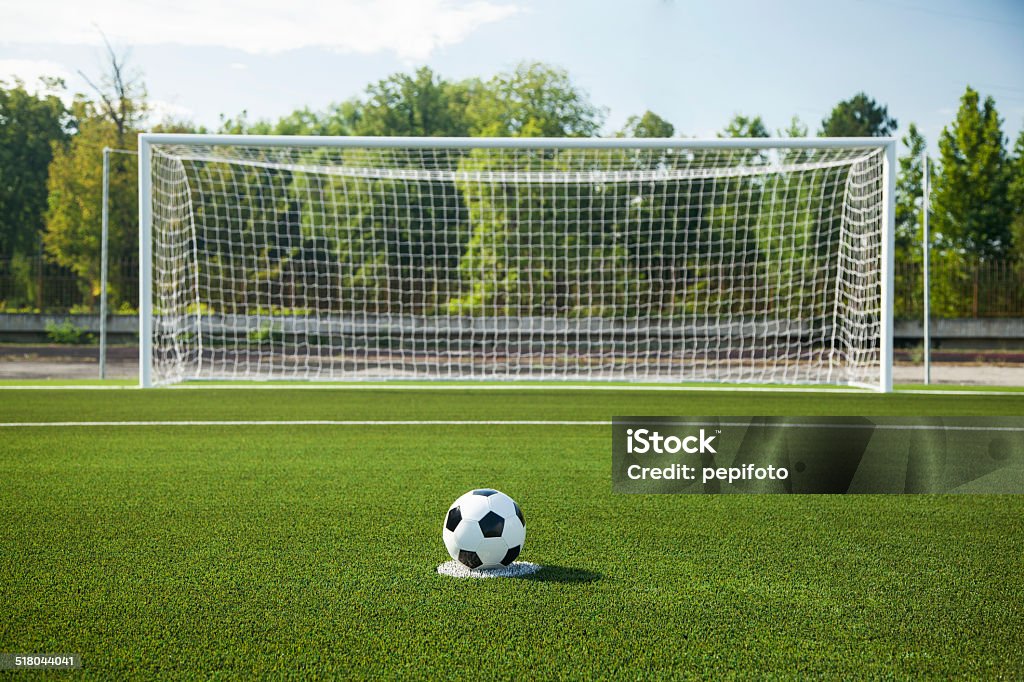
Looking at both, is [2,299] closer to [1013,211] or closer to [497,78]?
[497,78]

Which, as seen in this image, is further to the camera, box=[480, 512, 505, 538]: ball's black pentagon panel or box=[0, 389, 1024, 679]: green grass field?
box=[480, 512, 505, 538]: ball's black pentagon panel

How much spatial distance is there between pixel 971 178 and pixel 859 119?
13.4m

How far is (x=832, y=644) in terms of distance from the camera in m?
2.73

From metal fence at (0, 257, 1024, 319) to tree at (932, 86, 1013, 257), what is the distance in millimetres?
3201

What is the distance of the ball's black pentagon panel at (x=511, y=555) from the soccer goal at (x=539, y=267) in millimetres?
8658

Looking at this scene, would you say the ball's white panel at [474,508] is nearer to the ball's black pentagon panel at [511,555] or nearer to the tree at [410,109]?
the ball's black pentagon panel at [511,555]

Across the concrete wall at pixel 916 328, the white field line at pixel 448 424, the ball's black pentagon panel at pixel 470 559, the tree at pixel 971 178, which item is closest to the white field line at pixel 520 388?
the white field line at pixel 448 424

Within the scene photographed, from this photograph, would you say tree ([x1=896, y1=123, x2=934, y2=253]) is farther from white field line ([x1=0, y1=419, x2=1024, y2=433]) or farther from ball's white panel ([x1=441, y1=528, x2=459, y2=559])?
ball's white panel ([x1=441, y1=528, x2=459, y2=559])

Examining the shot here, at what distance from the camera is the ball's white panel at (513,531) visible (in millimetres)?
3412

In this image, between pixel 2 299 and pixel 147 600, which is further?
pixel 2 299

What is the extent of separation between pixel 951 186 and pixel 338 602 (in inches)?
1252

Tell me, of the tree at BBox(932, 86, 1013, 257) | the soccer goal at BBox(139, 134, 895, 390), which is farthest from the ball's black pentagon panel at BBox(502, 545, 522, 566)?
the tree at BBox(932, 86, 1013, 257)

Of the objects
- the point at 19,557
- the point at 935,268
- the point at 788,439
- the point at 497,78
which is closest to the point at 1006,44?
the point at 935,268

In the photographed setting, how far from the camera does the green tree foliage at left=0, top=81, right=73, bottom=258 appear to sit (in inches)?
1544
